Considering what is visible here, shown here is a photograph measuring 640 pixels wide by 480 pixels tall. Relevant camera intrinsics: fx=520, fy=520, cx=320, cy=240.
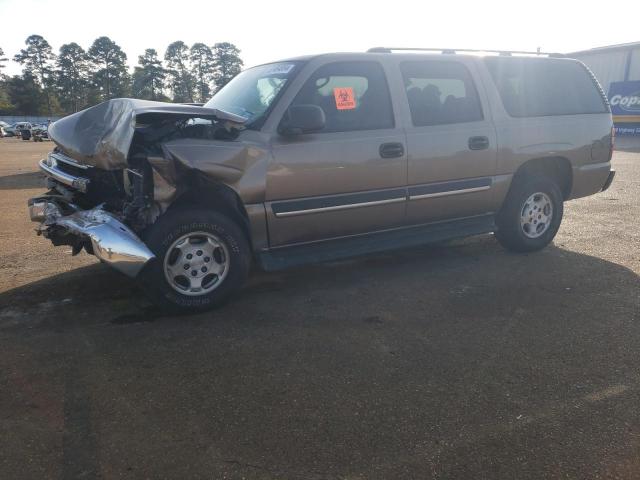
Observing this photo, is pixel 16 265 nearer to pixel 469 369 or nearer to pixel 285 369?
pixel 285 369

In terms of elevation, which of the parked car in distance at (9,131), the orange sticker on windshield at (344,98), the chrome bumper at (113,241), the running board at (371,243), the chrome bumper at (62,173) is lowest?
the parked car in distance at (9,131)

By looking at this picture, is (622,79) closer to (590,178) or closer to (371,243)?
(590,178)

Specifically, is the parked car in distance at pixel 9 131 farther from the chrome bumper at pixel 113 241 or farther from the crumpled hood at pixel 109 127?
the chrome bumper at pixel 113 241

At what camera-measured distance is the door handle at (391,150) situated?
174 inches

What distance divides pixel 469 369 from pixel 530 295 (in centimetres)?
155

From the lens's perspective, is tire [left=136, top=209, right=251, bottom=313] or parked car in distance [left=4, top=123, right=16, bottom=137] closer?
tire [left=136, top=209, right=251, bottom=313]

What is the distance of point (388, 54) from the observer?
4.65 metres

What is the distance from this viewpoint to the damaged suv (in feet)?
12.3

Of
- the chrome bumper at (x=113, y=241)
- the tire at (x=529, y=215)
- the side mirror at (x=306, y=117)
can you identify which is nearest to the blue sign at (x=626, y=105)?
the tire at (x=529, y=215)

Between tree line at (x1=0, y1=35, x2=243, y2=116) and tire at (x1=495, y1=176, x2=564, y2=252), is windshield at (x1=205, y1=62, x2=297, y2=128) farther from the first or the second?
tree line at (x1=0, y1=35, x2=243, y2=116)

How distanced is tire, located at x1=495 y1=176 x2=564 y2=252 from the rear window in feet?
2.42

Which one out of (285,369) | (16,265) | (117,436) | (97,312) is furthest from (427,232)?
(16,265)

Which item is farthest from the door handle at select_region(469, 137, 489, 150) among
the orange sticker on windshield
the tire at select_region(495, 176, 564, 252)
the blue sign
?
the blue sign

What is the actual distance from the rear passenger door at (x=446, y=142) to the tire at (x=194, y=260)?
67.8 inches
